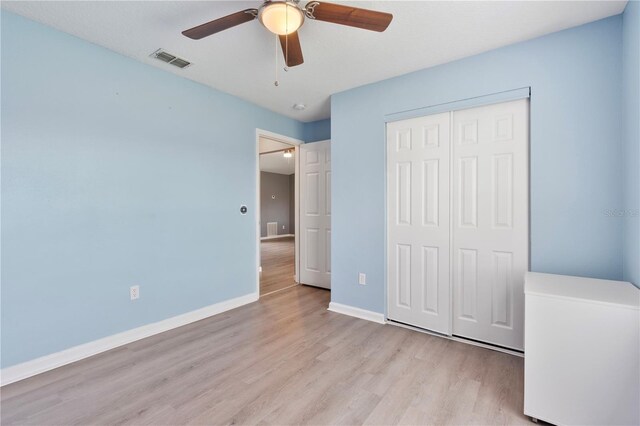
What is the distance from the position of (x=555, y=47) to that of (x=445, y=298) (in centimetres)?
217

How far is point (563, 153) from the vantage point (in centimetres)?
218

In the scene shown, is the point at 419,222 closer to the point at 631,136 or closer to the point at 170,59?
the point at 631,136

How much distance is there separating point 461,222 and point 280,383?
1954 millimetres

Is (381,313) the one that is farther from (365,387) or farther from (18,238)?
(18,238)

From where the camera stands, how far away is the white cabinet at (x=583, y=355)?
146 cm

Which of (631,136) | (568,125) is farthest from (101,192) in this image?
(631,136)

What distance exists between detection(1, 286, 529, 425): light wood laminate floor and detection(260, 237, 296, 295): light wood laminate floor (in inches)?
63.1

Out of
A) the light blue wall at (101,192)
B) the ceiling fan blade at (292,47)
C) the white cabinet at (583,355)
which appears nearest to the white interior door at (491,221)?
the white cabinet at (583,355)

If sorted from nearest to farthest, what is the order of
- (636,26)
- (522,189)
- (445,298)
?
(636,26) → (522,189) → (445,298)

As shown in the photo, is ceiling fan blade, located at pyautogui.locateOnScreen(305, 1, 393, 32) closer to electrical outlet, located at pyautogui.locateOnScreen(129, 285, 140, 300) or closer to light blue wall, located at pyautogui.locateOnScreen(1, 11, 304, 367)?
light blue wall, located at pyautogui.locateOnScreen(1, 11, 304, 367)

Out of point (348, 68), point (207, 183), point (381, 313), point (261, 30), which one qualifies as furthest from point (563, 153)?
point (207, 183)

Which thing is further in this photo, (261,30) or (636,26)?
(261,30)

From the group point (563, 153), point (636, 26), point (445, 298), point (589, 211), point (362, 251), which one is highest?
point (636, 26)

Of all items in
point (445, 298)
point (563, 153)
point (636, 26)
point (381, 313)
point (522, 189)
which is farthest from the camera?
point (381, 313)
